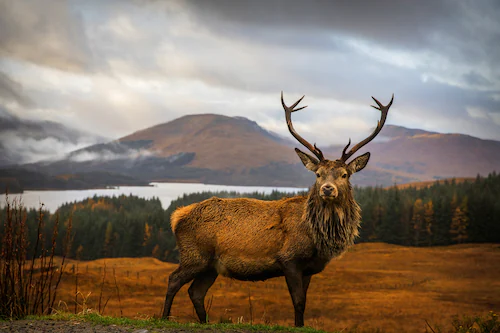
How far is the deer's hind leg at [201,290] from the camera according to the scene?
8117mm

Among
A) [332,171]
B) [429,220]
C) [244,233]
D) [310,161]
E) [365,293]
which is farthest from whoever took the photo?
[429,220]

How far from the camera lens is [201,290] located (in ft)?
27.0

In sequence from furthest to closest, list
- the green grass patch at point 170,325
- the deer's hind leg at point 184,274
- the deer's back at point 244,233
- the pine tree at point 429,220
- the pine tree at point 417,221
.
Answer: the pine tree at point 417,221
the pine tree at point 429,220
the deer's hind leg at point 184,274
the deer's back at point 244,233
the green grass patch at point 170,325

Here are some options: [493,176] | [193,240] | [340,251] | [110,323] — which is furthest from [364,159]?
[493,176]

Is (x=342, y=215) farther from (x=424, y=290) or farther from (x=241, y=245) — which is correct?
(x=424, y=290)

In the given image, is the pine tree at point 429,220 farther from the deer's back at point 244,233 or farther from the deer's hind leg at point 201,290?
the deer's hind leg at point 201,290

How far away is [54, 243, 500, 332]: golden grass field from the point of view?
20797 millimetres

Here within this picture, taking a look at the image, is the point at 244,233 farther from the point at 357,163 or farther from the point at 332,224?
the point at 357,163

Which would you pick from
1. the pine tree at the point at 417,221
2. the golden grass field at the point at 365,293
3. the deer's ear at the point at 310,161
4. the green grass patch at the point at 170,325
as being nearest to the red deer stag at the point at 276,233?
the deer's ear at the point at 310,161

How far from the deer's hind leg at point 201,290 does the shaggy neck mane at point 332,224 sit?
81.3 inches

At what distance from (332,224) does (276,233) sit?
95 centimetres

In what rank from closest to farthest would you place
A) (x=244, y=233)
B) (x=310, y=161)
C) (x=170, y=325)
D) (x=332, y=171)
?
(x=170, y=325), (x=332, y=171), (x=310, y=161), (x=244, y=233)

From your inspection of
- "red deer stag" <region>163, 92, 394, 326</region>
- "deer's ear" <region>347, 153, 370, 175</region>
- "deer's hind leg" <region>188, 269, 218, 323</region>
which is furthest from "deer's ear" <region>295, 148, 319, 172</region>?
"deer's hind leg" <region>188, 269, 218, 323</region>

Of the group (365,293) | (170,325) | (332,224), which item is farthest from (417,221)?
(170,325)
